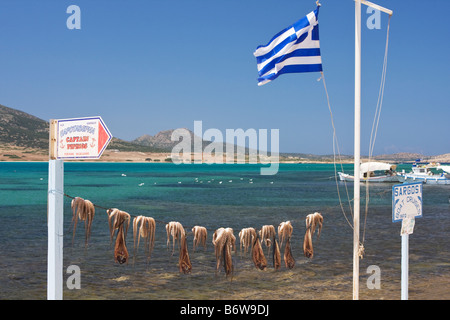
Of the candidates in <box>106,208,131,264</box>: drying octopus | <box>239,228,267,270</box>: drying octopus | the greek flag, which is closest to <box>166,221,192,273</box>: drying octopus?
<box>106,208,131,264</box>: drying octopus

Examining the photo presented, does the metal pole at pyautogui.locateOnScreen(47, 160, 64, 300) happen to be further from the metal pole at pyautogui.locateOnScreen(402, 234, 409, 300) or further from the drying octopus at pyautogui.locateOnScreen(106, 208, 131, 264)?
the metal pole at pyautogui.locateOnScreen(402, 234, 409, 300)

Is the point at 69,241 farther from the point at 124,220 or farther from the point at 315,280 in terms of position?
the point at 124,220

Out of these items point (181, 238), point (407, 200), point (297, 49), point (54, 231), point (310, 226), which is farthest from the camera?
point (310, 226)

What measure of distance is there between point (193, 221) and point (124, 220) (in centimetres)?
2508

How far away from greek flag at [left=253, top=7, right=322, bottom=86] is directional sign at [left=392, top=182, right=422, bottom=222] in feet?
10.3

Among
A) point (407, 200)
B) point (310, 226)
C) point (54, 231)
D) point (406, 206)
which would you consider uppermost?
point (407, 200)

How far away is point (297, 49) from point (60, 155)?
553 centimetres

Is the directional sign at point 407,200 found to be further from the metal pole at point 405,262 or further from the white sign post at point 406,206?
the metal pole at point 405,262

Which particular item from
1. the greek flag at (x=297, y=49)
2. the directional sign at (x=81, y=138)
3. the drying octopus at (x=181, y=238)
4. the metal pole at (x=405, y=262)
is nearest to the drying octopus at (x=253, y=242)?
the drying octopus at (x=181, y=238)

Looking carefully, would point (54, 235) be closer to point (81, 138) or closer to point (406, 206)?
point (81, 138)

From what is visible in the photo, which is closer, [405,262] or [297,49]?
[405,262]

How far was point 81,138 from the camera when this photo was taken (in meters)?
7.83

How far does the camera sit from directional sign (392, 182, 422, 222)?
9.30m

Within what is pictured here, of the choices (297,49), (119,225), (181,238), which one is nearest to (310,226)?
(181,238)
